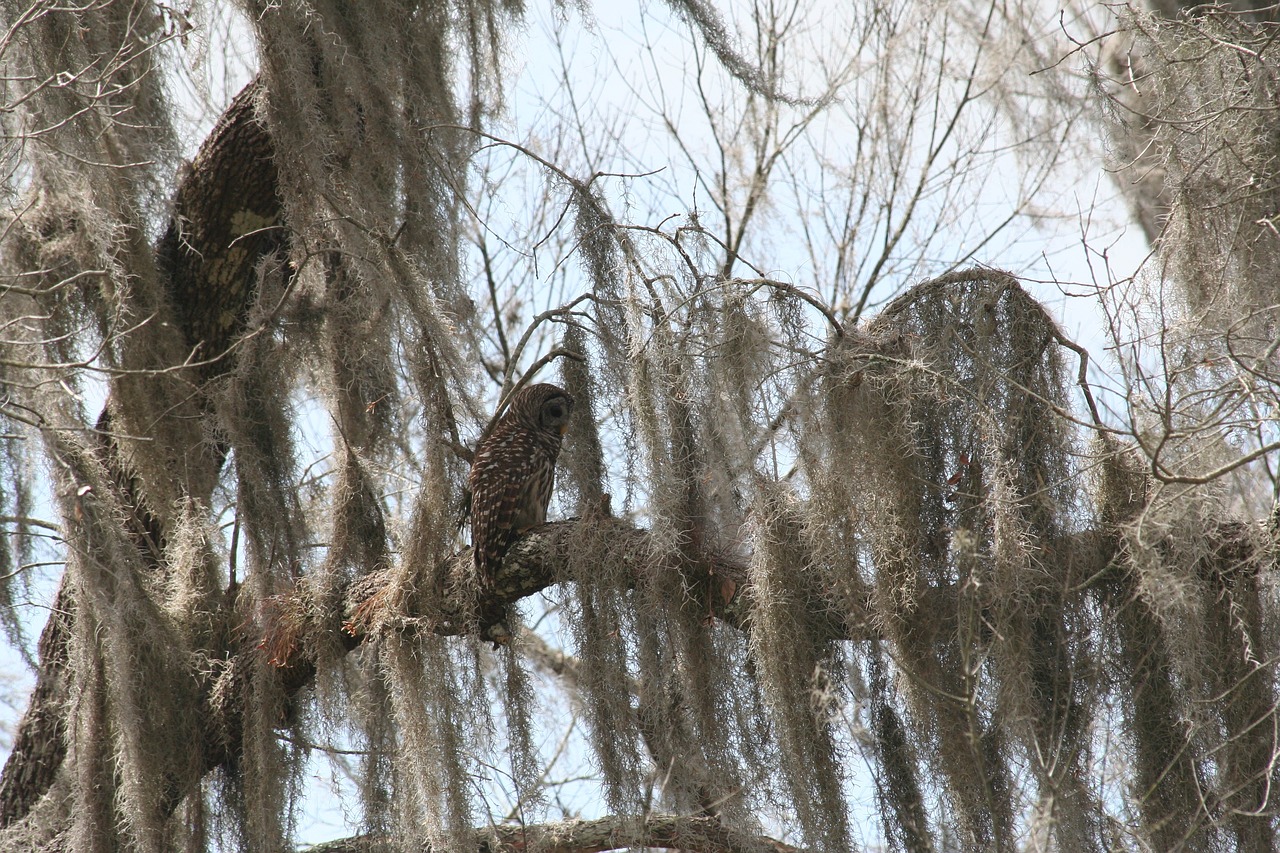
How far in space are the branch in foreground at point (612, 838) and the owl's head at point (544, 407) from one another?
63.3 inches

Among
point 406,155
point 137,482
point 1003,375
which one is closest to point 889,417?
point 1003,375

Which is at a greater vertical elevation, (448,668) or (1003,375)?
(1003,375)

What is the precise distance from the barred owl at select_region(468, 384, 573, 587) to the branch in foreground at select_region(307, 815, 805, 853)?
994 millimetres

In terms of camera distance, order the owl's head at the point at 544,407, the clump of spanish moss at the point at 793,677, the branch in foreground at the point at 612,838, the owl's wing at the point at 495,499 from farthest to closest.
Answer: the owl's head at the point at 544,407
the owl's wing at the point at 495,499
the branch in foreground at the point at 612,838
the clump of spanish moss at the point at 793,677

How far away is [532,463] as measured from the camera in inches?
192

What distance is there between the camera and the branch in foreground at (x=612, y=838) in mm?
3812

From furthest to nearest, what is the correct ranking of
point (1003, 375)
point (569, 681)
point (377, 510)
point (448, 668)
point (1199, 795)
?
1. point (569, 681)
2. point (377, 510)
3. point (448, 668)
4. point (1003, 375)
5. point (1199, 795)

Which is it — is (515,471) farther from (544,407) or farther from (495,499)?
(544,407)

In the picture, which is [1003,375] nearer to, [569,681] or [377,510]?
[377,510]

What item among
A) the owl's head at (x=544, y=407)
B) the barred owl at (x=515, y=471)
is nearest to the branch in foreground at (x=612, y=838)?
the barred owl at (x=515, y=471)

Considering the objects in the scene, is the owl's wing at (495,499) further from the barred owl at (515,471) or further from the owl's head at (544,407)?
the owl's head at (544,407)

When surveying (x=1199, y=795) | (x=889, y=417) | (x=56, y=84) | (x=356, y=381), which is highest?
(x=56, y=84)

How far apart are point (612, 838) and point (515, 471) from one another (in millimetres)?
1552

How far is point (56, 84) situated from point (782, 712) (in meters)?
3.07
